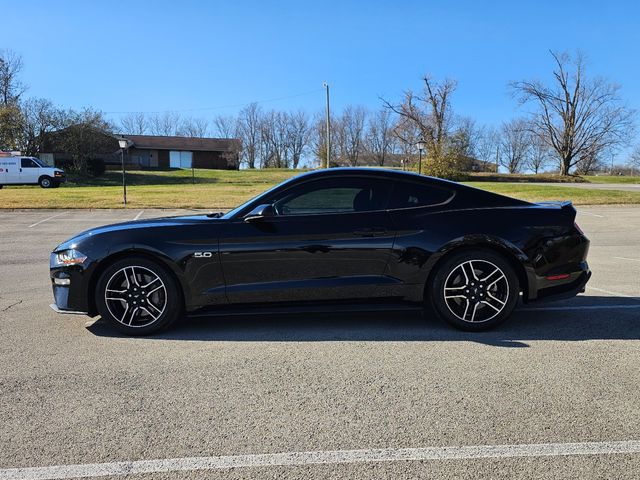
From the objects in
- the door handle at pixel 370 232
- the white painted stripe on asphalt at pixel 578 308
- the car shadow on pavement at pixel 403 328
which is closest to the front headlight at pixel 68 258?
the car shadow on pavement at pixel 403 328

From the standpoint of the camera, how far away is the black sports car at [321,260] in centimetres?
428

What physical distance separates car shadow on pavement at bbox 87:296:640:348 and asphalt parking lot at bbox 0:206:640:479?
0.03 meters

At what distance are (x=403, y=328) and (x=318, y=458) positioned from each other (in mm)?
2260

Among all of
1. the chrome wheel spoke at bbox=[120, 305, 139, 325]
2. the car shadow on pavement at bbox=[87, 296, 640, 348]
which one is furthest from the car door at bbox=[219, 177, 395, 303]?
the chrome wheel spoke at bbox=[120, 305, 139, 325]

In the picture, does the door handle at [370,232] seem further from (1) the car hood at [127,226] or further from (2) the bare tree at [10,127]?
(2) the bare tree at [10,127]

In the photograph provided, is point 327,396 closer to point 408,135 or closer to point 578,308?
point 578,308

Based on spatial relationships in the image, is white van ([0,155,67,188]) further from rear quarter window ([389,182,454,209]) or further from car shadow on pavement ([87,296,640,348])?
rear quarter window ([389,182,454,209])

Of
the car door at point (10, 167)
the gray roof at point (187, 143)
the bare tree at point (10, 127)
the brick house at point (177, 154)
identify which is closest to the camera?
the car door at point (10, 167)

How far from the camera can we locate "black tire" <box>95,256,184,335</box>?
4.29m

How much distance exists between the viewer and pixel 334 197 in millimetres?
4496

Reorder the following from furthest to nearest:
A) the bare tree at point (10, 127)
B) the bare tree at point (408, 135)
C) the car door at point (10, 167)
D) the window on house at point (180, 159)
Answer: the window on house at point (180, 159)
the bare tree at point (408, 135)
the bare tree at point (10, 127)
the car door at point (10, 167)

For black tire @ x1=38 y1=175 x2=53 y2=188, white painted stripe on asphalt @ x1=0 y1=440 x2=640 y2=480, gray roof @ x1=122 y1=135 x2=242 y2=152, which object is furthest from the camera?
gray roof @ x1=122 y1=135 x2=242 y2=152

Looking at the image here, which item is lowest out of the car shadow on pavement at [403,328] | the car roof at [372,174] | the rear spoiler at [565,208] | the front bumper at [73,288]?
the car shadow on pavement at [403,328]

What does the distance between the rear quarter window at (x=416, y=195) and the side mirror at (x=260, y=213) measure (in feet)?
3.60
